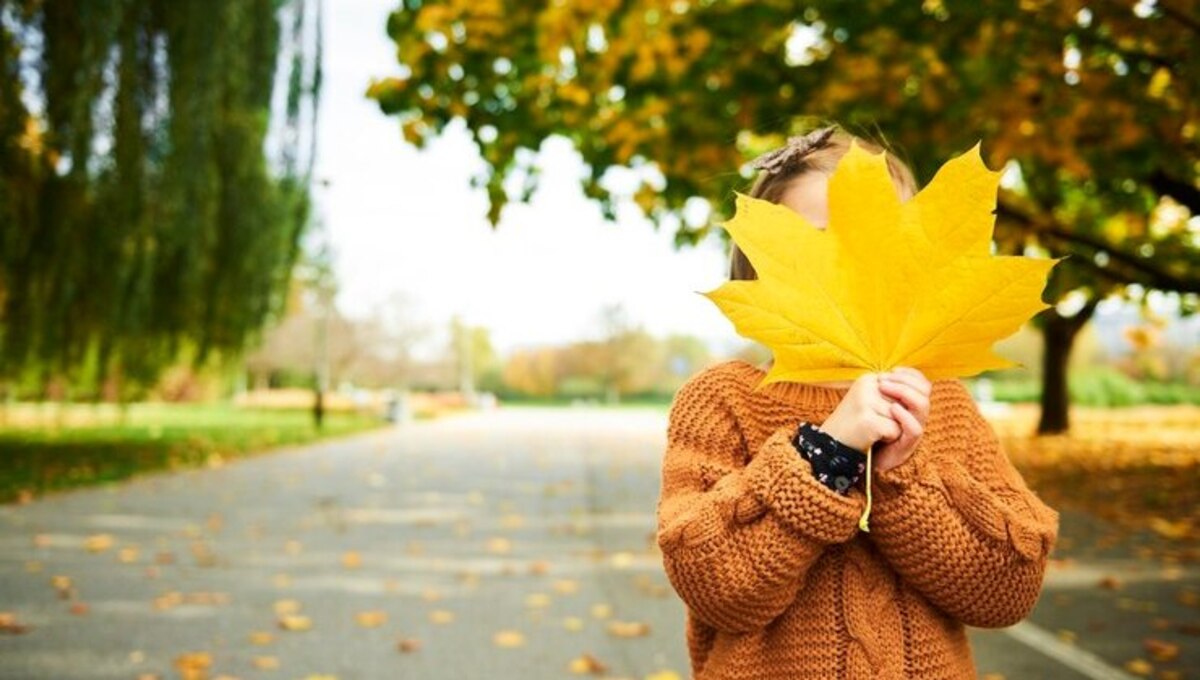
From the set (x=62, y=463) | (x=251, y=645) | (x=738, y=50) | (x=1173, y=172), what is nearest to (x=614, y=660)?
(x=251, y=645)

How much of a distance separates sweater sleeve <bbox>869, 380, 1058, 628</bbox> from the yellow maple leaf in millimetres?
218

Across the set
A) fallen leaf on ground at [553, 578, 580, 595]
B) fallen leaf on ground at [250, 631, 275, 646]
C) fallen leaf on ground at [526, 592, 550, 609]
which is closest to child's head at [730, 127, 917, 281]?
fallen leaf on ground at [250, 631, 275, 646]

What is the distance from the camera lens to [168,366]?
40.3 feet

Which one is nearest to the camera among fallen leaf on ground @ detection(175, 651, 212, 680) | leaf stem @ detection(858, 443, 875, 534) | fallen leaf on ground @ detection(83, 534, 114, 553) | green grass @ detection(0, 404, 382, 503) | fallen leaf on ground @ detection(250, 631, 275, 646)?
leaf stem @ detection(858, 443, 875, 534)

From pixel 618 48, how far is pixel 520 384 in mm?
72936

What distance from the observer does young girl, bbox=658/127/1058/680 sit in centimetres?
138

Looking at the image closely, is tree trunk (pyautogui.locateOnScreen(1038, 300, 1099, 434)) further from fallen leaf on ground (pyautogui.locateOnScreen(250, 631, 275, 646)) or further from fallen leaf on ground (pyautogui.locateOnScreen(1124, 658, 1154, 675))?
fallen leaf on ground (pyautogui.locateOnScreen(250, 631, 275, 646))

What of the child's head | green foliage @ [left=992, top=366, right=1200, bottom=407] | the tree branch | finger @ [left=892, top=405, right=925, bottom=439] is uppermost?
the tree branch

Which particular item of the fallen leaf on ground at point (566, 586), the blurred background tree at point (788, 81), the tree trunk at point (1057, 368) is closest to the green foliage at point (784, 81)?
the blurred background tree at point (788, 81)

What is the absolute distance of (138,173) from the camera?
10195 mm

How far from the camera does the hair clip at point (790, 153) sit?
156cm

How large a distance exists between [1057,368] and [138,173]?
18.1 metres

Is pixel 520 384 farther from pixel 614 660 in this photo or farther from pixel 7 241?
pixel 614 660

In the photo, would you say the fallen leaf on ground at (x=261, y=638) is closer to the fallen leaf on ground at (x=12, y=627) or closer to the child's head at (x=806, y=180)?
the fallen leaf on ground at (x=12, y=627)
